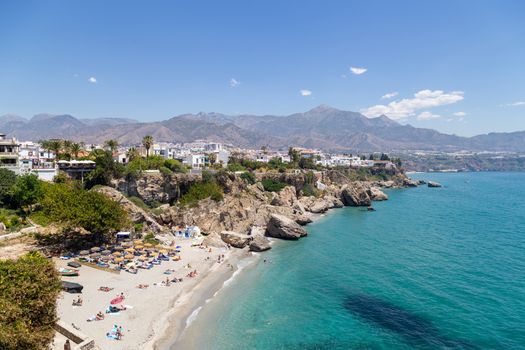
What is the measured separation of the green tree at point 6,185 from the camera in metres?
45.2

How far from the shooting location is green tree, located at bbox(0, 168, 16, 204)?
45188 millimetres

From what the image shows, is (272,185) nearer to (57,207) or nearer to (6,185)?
(57,207)

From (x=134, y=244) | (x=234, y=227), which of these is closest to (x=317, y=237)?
(x=234, y=227)

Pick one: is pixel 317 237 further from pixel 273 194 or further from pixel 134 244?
pixel 134 244

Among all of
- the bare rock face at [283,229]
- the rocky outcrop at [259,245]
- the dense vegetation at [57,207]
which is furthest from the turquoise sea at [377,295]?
the dense vegetation at [57,207]

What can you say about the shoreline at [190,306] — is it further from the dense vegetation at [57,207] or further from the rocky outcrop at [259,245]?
the dense vegetation at [57,207]

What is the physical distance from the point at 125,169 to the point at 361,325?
1815 inches

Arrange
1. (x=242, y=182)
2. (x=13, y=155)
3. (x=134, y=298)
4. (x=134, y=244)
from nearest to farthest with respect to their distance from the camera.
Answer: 1. (x=134, y=298)
2. (x=134, y=244)
3. (x=13, y=155)
4. (x=242, y=182)

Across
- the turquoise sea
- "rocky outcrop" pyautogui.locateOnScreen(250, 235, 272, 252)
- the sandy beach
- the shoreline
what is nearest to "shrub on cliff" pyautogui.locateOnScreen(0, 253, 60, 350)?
the sandy beach

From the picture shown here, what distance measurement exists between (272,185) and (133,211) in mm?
37366

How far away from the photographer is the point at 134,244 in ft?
144

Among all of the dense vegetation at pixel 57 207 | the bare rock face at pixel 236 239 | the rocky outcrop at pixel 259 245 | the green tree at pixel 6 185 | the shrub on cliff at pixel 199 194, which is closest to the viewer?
the dense vegetation at pixel 57 207

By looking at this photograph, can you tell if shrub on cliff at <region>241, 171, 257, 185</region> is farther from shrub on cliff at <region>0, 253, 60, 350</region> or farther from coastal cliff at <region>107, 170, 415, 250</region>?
shrub on cliff at <region>0, 253, 60, 350</region>

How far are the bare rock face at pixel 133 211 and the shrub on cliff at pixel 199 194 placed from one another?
8.29 meters
